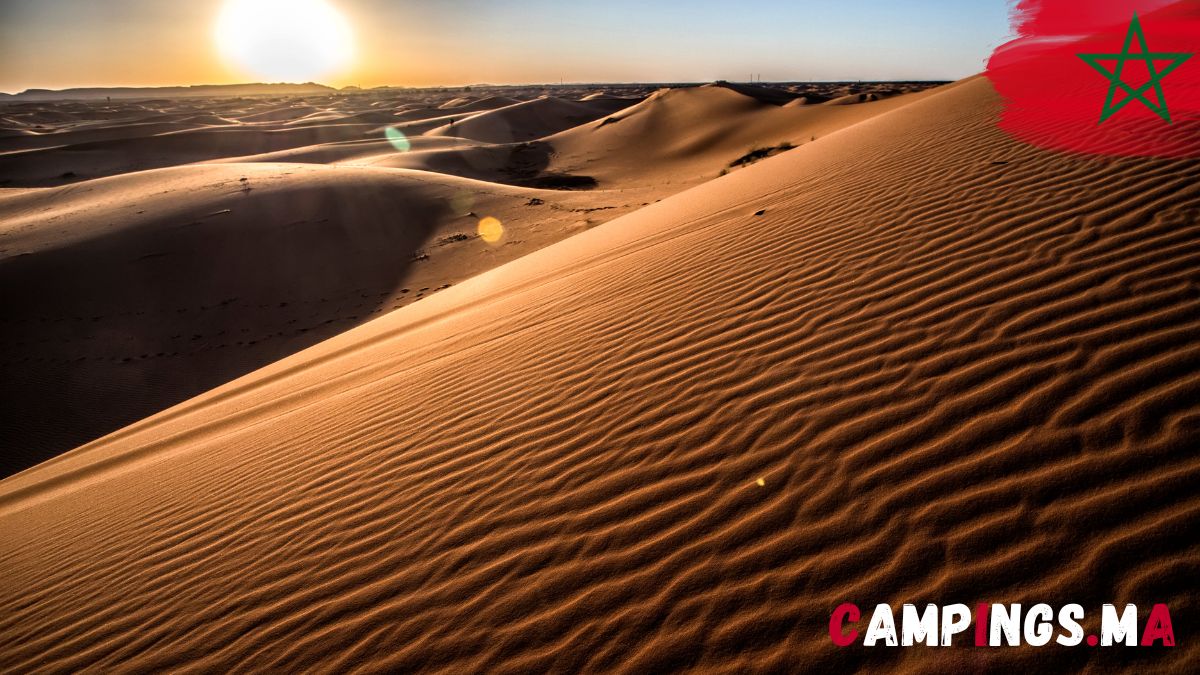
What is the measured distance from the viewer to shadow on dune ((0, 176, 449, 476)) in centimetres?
894

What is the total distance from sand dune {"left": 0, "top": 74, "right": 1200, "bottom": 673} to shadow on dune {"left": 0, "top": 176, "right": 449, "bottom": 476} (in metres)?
4.64

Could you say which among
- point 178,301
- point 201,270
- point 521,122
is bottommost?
point 178,301

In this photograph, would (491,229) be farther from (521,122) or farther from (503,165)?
(521,122)

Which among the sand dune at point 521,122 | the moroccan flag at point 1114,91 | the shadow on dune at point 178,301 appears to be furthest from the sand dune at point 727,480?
the sand dune at point 521,122

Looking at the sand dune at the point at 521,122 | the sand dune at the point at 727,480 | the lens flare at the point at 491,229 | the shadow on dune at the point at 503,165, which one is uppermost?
the sand dune at the point at 521,122

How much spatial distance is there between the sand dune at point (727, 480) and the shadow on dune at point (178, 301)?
4.64 m

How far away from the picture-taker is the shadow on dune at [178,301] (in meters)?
8.94

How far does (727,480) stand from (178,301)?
12850 millimetres

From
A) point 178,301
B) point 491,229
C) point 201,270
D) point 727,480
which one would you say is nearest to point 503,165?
point 491,229

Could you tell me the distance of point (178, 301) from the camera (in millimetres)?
11586

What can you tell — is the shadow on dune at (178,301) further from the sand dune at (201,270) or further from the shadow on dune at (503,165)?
the shadow on dune at (503,165)

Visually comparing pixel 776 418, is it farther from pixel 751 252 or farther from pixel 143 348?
pixel 143 348

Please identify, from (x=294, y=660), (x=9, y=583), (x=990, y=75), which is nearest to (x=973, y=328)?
(x=294, y=660)

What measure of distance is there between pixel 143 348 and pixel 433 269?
534cm
